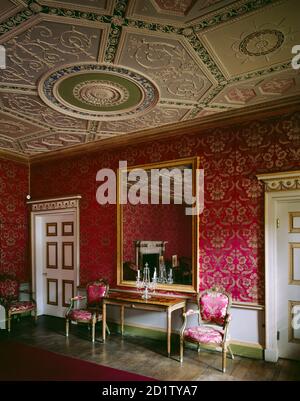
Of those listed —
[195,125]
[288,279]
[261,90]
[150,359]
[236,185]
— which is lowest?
[150,359]

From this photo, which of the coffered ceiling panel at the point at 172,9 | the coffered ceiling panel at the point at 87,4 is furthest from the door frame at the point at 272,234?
the coffered ceiling panel at the point at 87,4

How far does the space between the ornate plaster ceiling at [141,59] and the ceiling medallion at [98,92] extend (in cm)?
1

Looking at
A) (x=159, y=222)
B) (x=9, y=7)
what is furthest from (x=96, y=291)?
(x=9, y=7)

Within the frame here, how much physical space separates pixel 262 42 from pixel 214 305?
3.05 meters

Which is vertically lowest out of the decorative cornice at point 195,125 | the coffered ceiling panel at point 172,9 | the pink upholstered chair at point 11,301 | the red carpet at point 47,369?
the pink upholstered chair at point 11,301

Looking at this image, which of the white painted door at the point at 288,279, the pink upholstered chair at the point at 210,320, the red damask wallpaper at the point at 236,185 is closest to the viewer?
the pink upholstered chair at the point at 210,320

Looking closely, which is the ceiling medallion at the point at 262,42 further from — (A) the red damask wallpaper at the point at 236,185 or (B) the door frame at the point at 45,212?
(B) the door frame at the point at 45,212

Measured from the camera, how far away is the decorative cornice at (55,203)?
19.8ft

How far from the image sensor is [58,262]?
6383mm

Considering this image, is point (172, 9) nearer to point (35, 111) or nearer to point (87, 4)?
point (87, 4)

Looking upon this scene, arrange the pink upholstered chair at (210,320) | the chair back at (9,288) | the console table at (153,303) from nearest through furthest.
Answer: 1. the pink upholstered chair at (210,320)
2. the console table at (153,303)
3. the chair back at (9,288)

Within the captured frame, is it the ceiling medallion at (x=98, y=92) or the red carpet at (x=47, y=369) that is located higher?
the ceiling medallion at (x=98, y=92)

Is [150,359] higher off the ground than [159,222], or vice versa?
[159,222]
